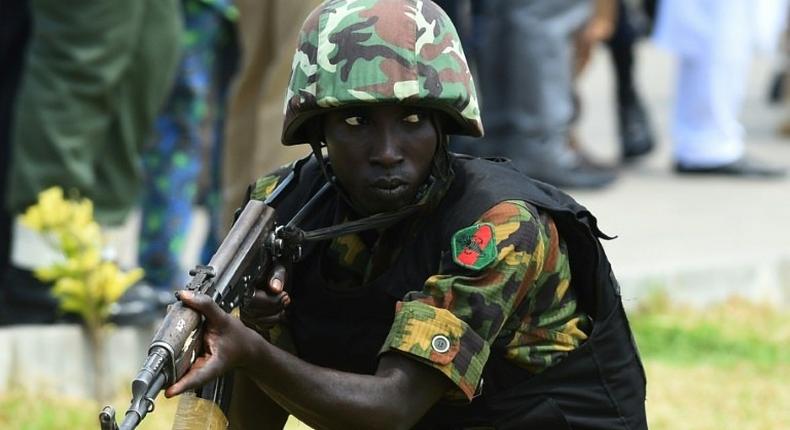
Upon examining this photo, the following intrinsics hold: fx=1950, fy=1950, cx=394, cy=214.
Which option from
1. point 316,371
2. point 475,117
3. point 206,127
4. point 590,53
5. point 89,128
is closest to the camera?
point 316,371

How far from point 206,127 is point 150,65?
2.58 meters

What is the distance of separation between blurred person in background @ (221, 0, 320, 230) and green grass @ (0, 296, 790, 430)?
0.98m

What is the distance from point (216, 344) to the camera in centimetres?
312

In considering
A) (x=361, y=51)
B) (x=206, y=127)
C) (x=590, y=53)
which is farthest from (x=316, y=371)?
(x=590, y=53)

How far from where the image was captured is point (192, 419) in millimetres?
3463

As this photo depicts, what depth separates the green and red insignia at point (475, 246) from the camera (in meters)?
3.44

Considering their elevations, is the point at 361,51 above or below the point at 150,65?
above

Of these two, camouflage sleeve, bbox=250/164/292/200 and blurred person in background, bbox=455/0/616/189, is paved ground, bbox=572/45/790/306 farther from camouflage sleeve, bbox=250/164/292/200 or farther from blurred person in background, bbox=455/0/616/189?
camouflage sleeve, bbox=250/164/292/200

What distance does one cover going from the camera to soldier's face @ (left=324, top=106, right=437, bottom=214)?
3426 millimetres

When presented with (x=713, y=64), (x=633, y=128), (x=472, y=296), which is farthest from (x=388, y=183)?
(x=633, y=128)

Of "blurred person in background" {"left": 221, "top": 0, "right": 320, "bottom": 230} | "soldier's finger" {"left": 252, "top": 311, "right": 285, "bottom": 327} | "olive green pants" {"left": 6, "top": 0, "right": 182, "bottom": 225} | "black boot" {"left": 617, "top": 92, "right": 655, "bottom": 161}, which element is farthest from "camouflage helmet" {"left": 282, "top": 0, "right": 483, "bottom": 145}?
"black boot" {"left": 617, "top": 92, "right": 655, "bottom": 161}

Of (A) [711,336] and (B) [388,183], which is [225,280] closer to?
(B) [388,183]

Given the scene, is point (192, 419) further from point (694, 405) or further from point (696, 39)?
point (696, 39)

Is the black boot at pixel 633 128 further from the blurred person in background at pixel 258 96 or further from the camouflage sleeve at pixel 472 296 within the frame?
the camouflage sleeve at pixel 472 296
